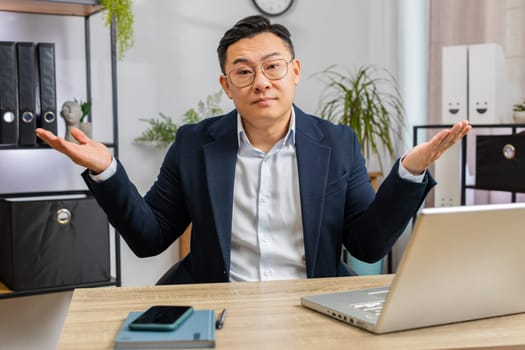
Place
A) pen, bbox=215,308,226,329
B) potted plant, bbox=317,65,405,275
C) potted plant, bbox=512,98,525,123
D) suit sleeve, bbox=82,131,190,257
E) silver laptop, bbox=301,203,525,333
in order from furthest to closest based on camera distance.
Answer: potted plant, bbox=317,65,405,275, potted plant, bbox=512,98,525,123, suit sleeve, bbox=82,131,190,257, pen, bbox=215,308,226,329, silver laptop, bbox=301,203,525,333

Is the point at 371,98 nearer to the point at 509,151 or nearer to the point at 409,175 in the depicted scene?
the point at 509,151

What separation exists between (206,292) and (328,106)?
2487mm

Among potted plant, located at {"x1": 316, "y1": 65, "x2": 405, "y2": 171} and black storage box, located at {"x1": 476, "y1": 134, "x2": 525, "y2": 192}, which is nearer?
black storage box, located at {"x1": 476, "y1": 134, "x2": 525, "y2": 192}

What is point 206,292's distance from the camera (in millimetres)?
1389

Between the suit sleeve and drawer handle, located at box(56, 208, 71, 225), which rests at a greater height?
the suit sleeve

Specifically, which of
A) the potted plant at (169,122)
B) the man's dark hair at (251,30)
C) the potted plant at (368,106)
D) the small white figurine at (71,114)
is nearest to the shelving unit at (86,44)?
the small white figurine at (71,114)

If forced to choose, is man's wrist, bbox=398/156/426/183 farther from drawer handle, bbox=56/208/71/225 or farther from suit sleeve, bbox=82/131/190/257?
drawer handle, bbox=56/208/71/225

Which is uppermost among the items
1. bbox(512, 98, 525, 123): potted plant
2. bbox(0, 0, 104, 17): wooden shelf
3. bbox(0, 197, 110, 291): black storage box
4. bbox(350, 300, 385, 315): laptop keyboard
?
bbox(0, 0, 104, 17): wooden shelf

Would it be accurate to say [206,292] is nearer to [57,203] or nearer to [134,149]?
[57,203]

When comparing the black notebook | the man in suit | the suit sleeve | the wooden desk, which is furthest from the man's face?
the black notebook

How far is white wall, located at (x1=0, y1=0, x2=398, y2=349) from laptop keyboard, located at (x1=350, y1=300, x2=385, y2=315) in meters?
2.05

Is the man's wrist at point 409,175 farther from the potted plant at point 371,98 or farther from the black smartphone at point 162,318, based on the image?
the potted plant at point 371,98

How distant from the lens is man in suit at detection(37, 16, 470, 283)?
1.80 metres

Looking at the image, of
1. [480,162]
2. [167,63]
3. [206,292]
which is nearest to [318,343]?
[206,292]
